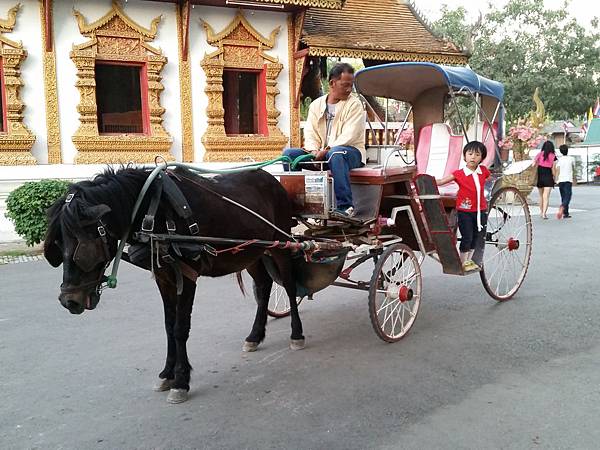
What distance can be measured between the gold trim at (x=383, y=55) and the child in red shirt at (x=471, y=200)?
26.2 ft

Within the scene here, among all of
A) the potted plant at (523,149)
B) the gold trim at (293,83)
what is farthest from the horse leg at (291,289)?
the potted plant at (523,149)

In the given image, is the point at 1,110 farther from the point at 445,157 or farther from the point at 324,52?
the point at 445,157

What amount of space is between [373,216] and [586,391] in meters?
2.02

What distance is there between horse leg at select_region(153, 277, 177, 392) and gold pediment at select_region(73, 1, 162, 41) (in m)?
9.27

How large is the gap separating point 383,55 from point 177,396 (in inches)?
443

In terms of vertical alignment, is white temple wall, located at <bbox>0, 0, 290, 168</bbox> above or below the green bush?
above

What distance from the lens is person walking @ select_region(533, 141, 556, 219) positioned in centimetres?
1343

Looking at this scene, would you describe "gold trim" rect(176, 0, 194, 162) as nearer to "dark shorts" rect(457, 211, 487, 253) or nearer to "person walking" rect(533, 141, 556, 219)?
"person walking" rect(533, 141, 556, 219)

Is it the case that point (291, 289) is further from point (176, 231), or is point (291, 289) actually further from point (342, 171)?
point (176, 231)

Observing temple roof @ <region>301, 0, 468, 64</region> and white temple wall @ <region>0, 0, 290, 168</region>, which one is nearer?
white temple wall @ <region>0, 0, 290, 168</region>

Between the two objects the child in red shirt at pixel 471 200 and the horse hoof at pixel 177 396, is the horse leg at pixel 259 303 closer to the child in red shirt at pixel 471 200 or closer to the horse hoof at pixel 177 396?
the horse hoof at pixel 177 396

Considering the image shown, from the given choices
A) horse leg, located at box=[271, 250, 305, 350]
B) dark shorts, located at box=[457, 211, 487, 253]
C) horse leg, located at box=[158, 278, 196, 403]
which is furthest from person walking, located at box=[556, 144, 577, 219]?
horse leg, located at box=[158, 278, 196, 403]

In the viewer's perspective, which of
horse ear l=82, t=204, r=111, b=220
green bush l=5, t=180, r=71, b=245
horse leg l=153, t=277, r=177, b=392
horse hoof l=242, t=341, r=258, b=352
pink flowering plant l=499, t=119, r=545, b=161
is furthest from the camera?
pink flowering plant l=499, t=119, r=545, b=161

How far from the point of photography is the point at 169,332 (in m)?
3.92
